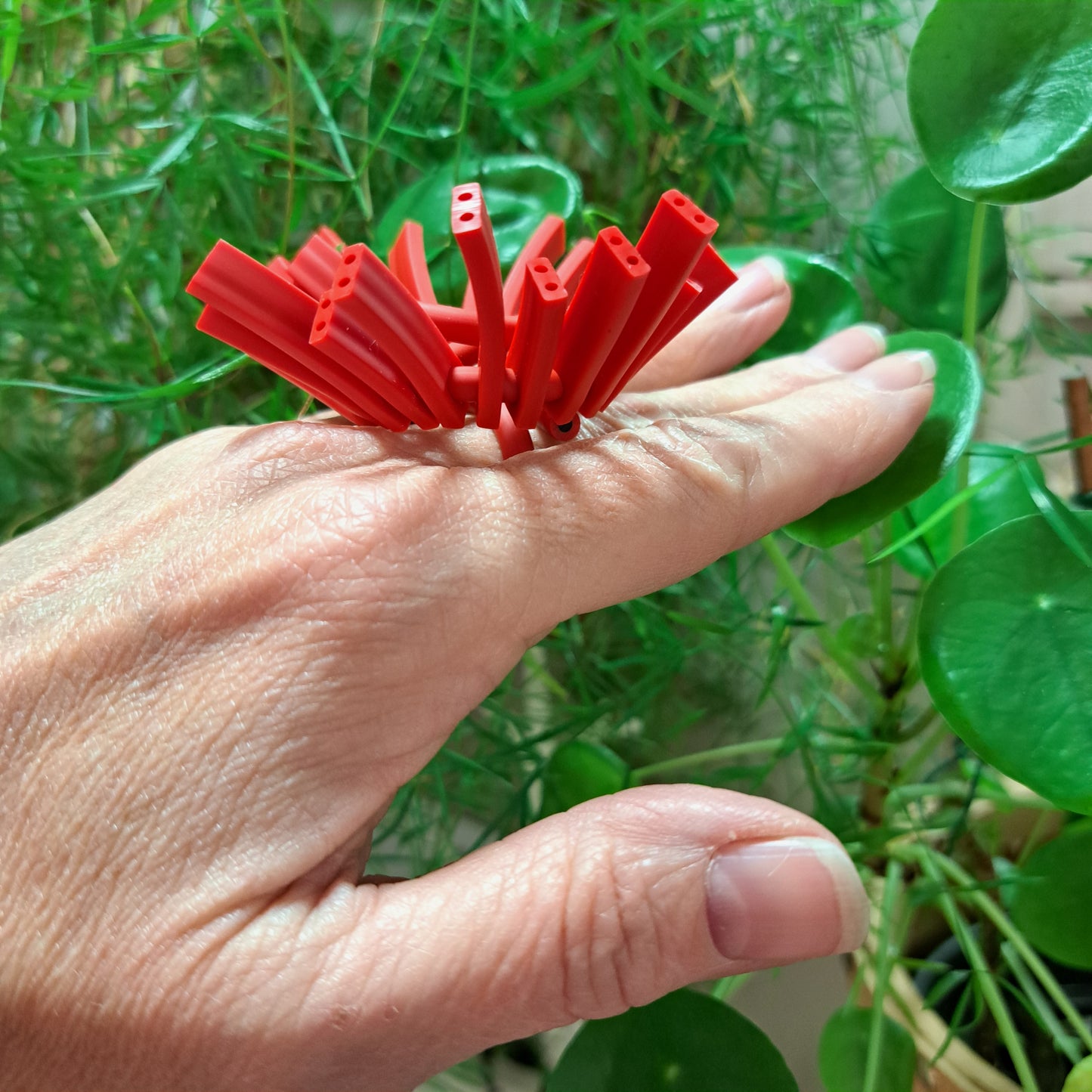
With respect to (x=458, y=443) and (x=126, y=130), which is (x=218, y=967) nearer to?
(x=458, y=443)

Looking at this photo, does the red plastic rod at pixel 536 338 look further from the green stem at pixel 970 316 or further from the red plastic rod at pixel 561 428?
the green stem at pixel 970 316

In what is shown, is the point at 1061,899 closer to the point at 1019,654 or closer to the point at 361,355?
the point at 1019,654

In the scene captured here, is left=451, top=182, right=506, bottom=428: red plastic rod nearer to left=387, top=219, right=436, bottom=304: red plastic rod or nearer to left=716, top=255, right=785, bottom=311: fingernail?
left=387, top=219, right=436, bottom=304: red plastic rod

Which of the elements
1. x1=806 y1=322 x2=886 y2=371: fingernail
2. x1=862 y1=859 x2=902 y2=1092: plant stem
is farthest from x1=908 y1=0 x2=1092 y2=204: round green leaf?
x1=862 y1=859 x2=902 y2=1092: plant stem

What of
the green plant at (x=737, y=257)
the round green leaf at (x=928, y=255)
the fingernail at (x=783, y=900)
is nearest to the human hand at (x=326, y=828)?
the fingernail at (x=783, y=900)

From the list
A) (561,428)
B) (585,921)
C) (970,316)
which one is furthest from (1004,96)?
(585,921)
